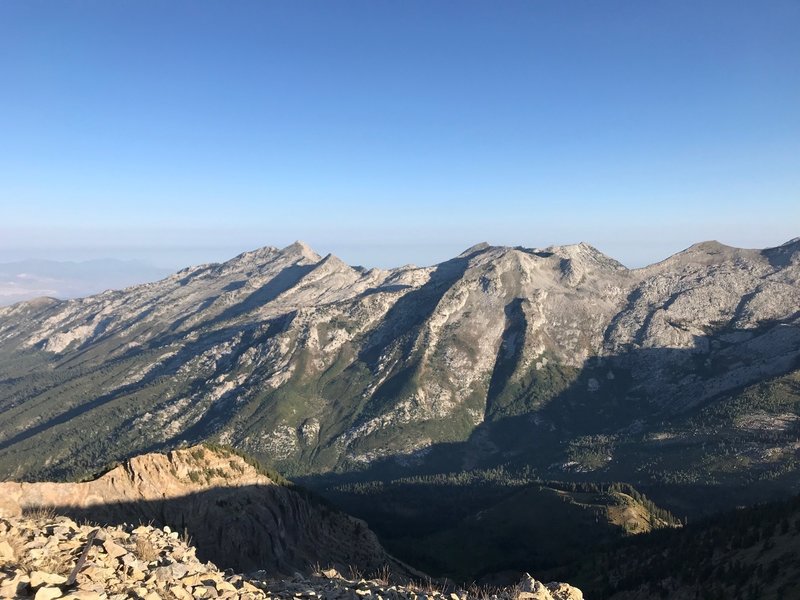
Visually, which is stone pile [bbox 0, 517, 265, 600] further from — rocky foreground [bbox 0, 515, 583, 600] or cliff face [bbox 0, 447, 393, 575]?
cliff face [bbox 0, 447, 393, 575]

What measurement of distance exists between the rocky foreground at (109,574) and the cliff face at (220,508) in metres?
56.7

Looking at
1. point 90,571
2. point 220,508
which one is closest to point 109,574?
point 90,571

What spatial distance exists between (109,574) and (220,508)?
87626 mm

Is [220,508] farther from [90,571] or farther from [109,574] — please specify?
[90,571]

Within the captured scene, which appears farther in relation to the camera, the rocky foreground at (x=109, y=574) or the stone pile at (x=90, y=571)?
the rocky foreground at (x=109, y=574)

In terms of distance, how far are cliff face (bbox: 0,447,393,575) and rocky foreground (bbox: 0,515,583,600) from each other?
5669cm

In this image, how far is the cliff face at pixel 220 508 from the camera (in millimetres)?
87188

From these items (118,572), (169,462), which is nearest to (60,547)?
(118,572)

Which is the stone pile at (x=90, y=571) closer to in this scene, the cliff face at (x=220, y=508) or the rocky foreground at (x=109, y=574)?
the rocky foreground at (x=109, y=574)

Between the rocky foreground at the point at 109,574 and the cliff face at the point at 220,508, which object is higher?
the rocky foreground at the point at 109,574

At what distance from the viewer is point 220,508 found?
10388cm

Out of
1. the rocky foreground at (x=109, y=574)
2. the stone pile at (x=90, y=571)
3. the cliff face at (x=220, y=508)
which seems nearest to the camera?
the stone pile at (x=90, y=571)

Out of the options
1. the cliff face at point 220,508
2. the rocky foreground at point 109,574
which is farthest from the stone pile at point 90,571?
the cliff face at point 220,508

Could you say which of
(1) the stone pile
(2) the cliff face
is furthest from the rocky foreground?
(2) the cliff face
